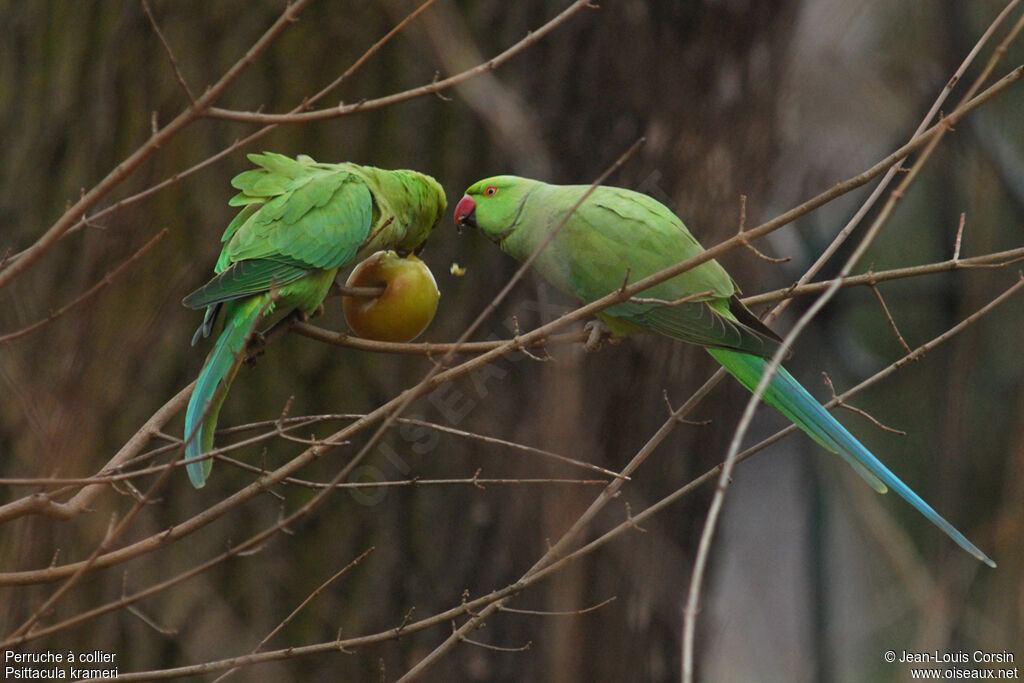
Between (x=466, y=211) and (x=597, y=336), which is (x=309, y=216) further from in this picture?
(x=597, y=336)

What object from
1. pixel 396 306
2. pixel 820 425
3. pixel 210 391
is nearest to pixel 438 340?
pixel 396 306

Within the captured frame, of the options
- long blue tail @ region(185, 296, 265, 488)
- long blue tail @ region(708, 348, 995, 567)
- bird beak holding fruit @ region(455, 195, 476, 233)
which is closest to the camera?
long blue tail @ region(185, 296, 265, 488)

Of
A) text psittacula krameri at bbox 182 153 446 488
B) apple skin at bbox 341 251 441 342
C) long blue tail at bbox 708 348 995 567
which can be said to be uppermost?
text psittacula krameri at bbox 182 153 446 488

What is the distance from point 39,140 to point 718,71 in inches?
97.3

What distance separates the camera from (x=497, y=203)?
3.06m

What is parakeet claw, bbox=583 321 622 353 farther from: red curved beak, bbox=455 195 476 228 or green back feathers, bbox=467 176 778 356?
red curved beak, bbox=455 195 476 228

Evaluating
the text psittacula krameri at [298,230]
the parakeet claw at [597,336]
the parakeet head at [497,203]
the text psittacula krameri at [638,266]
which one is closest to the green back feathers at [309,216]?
the text psittacula krameri at [298,230]

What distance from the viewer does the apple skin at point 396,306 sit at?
2.43m

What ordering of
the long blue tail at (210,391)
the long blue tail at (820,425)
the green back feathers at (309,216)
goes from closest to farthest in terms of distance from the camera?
1. the long blue tail at (210,391)
2. the long blue tail at (820,425)
3. the green back feathers at (309,216)

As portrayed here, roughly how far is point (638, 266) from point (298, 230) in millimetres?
993

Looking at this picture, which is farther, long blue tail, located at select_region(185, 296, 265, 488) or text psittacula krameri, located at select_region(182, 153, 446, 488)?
text psittacula krameri, located at select_region(182, 153, 446, 488)

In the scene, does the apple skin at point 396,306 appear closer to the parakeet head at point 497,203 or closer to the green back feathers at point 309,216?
the green back feathers at point 309,216

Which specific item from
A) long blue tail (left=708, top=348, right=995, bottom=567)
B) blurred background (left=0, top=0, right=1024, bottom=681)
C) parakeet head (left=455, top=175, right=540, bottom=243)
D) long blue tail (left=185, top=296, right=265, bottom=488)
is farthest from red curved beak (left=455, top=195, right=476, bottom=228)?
long blue tail (left=708, top=348, right=995, bottom=567)

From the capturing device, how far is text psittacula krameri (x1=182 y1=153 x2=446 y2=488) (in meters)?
2.46
